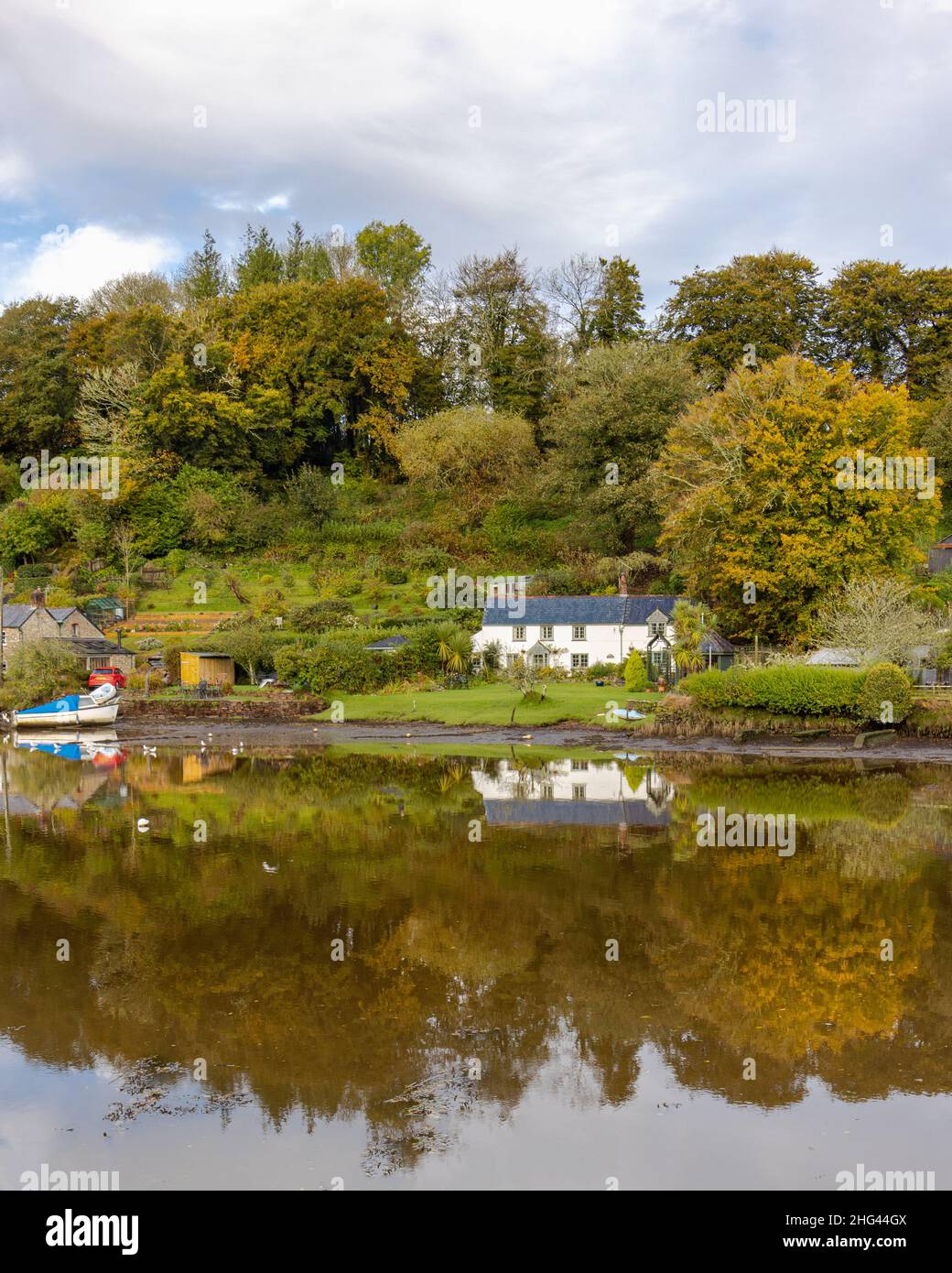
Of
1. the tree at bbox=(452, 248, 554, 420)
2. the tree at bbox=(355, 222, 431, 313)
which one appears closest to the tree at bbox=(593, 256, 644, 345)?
the tree at bbox=(452, 248, 554, 420)

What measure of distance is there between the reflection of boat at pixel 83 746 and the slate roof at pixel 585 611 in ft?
60.3

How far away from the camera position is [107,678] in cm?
4569

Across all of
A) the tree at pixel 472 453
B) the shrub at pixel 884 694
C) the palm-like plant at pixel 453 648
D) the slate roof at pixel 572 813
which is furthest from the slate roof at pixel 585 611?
the slate roof at pixel 572 813

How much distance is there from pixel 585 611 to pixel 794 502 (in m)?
11.5

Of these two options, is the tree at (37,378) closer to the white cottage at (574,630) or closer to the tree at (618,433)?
the tree at (618,433)

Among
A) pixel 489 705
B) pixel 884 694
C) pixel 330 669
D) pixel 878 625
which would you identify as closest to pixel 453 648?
pixel 330 669

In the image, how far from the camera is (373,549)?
203ft

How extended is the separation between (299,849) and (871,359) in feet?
176

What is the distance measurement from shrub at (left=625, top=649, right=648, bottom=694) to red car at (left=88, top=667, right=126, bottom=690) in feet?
75.2

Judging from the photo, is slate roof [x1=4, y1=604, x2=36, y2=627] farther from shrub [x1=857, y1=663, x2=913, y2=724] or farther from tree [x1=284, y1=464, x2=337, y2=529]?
shrub [x1=857, y1=663, x2=913, y2=724]

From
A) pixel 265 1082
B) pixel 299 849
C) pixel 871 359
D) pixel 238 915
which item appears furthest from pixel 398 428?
pixel 265 1082

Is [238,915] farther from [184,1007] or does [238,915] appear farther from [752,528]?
[752,528]

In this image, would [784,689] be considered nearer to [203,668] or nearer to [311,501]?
[203,668]

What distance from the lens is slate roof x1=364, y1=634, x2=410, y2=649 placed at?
45.6m
